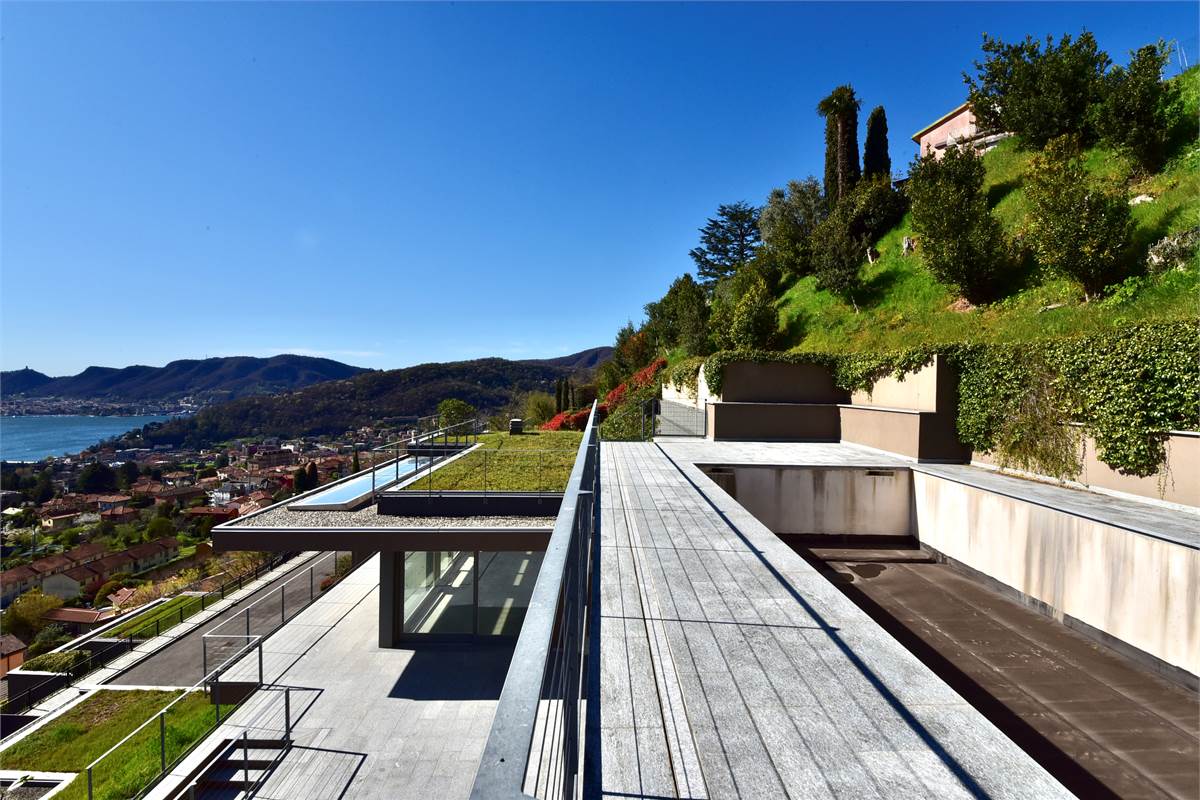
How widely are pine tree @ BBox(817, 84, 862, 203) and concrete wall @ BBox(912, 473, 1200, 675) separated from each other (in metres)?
20.4

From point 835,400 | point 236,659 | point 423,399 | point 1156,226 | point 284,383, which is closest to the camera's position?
point 236,659

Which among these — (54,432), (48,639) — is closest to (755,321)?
(48,639)

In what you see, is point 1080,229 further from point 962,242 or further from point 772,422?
point 772,422

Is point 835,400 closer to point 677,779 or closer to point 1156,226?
point 1156,226

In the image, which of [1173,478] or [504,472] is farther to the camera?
[504,472]

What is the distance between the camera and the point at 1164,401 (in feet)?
21.9

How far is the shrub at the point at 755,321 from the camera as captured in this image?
59.1ft

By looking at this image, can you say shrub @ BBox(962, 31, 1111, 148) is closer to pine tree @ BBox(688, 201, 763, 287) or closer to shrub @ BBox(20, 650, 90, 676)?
pine tree @ BBox(688, 201, 763, 287)

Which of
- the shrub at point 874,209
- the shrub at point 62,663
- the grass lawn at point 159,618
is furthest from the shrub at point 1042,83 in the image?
the shrub at point 62,663

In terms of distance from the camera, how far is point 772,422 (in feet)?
41.6

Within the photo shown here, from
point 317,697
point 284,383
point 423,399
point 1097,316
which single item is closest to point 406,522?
point 317,697

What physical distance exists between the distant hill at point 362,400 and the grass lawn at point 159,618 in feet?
114

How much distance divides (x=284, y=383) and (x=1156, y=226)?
148m

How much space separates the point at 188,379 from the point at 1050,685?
550 ft
